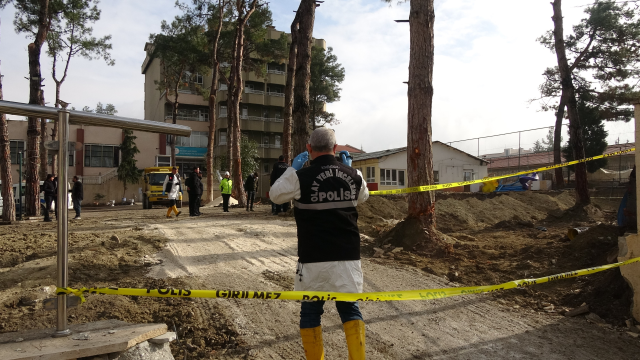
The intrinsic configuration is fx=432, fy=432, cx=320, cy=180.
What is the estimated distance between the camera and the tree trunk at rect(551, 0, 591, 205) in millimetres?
14047

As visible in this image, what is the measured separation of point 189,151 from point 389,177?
66.8 ft

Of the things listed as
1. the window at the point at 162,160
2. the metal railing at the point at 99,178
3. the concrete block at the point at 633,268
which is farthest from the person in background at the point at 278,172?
the window at the point at 162,160

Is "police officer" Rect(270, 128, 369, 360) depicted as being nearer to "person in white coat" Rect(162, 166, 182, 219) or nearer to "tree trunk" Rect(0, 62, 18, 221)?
"person in white coat" Rect(162, 166, 182, 219)

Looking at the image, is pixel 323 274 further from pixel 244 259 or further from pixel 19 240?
pixel 19 240

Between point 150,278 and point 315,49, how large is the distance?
120ft

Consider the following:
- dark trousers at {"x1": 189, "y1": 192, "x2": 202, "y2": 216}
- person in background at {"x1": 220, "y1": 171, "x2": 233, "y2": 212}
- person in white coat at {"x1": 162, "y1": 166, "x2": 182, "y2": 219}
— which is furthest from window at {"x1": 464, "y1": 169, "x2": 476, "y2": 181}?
person in white coat at {"x1": 162, "y1": 166, "x2": 182, "y2": 219}

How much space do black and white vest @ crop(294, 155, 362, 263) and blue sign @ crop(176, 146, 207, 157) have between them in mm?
42469

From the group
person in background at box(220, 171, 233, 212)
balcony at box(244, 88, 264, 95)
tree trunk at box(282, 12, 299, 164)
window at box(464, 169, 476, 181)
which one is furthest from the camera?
balcony at box(244, 88, 264, 95)

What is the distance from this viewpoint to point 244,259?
6922 mm

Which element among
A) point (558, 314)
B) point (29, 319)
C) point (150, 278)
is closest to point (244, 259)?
point (150, 278)

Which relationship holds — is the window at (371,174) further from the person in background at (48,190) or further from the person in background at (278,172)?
the person in background at (48,190)

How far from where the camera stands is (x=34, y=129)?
16672mm

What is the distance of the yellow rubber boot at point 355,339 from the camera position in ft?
9.51

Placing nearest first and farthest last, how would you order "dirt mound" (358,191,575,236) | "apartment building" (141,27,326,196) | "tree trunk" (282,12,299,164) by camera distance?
1. "dirt mound" (358,191,575,236)
2. "tree trunk" (282,12,299,164)
3. "apartment building" (141,27,326,196)
